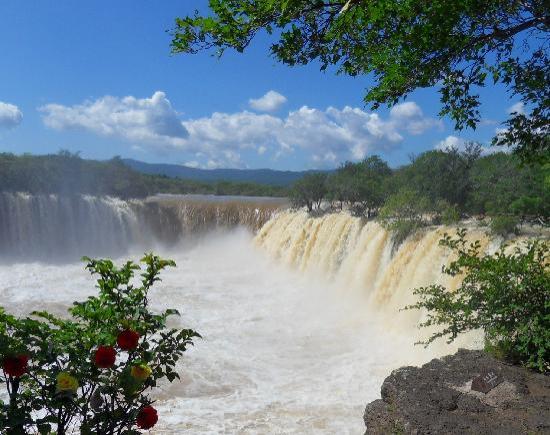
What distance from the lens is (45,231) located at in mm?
28453

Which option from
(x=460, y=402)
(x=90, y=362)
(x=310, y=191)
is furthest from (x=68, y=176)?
(x=90, y=362)

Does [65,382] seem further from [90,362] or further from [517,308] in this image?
[517,308]

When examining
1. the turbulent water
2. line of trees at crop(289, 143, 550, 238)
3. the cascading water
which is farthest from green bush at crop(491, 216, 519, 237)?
the cascading water

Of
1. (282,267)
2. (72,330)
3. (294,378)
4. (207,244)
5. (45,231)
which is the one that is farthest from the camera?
(207,244)

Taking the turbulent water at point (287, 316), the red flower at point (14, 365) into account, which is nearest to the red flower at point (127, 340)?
the red flower at point (14, 365)

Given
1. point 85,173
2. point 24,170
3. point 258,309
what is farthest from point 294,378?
point 85,173

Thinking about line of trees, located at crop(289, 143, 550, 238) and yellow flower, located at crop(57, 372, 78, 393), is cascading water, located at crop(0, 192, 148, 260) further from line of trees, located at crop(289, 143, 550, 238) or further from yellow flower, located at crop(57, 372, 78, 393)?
yellow flower, located at crop(57, 372, 78, 393)

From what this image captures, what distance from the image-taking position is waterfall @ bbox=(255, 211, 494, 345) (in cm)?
1320

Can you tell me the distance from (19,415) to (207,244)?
28063 mm

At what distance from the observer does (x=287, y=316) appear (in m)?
16.1

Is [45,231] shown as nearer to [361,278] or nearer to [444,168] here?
[361,278]

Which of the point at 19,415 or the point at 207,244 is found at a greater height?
the point at 19,415

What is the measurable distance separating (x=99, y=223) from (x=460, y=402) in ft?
92.3

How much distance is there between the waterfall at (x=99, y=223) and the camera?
27.4 metres
